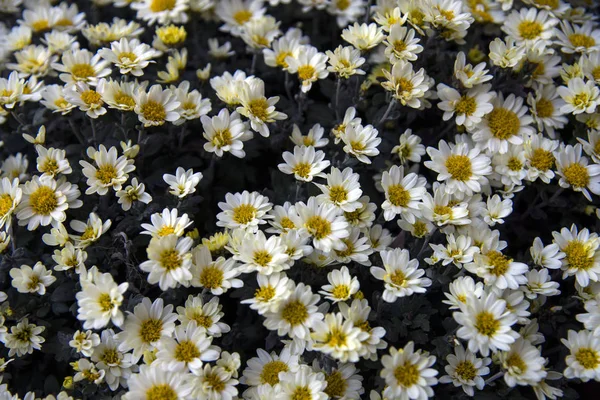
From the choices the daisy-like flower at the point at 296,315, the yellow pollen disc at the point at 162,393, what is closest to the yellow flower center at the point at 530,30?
the daisy-like flower at the point at 296,315

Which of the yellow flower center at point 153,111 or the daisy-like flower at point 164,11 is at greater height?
the daisy-like flower at point 164,11

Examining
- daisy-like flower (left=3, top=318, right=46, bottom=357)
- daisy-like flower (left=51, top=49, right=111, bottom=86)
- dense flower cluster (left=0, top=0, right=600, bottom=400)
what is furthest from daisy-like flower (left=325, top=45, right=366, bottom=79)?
daisy-like flower (left=3, top=318, right=46, bottom=357)

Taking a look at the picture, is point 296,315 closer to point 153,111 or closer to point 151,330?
point 151,330

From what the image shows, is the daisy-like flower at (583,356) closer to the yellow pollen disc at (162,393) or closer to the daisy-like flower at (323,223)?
the daisy-like flower at (323,223)

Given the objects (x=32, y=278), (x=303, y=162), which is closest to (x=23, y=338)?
(x=32, y=278)

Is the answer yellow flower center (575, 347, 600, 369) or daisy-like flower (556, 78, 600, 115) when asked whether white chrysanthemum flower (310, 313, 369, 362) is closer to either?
yellow flower center (575, 347, 600, 369)

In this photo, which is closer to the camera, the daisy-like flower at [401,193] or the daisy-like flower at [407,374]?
the daisy-like flower at [407,374]
